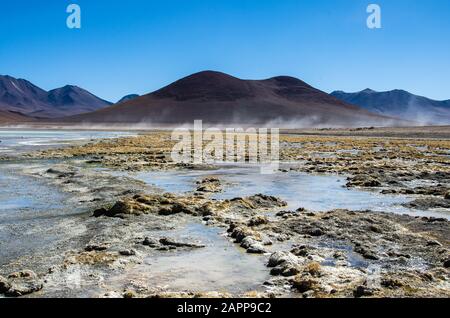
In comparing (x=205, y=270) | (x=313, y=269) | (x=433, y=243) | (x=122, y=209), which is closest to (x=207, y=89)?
(x=122, y=209)

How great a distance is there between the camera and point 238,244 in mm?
10125

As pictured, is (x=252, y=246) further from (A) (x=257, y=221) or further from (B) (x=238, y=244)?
(A) (x=257, y=221)

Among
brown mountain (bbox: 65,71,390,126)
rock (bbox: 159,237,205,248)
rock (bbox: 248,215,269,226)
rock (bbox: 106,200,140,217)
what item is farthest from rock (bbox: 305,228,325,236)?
brown mountain (bbox: 65,71,390,126)

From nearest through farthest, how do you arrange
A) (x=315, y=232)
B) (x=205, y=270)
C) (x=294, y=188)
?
(x=205, y=270), (x=315, y=232), (x=294, y=188)

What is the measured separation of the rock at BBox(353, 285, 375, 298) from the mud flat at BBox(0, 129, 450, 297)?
0.04 feet

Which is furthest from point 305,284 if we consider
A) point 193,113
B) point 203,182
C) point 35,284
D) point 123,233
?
point 193,113

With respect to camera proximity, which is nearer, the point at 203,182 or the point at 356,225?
the point at 356,225

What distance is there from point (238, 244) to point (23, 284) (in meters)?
4.09

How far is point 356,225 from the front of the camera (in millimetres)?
11555

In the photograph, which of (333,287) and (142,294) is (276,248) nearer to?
(333,287)

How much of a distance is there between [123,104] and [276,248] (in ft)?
587

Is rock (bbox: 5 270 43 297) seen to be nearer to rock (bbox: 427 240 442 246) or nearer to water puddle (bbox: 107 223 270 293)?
water puddle (bbox: 107 223 270 293)

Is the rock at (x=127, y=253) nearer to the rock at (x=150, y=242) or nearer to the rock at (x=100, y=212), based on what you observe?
the rock at (x=150, y=242)

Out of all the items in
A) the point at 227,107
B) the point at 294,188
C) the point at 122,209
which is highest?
the point at 227,107
